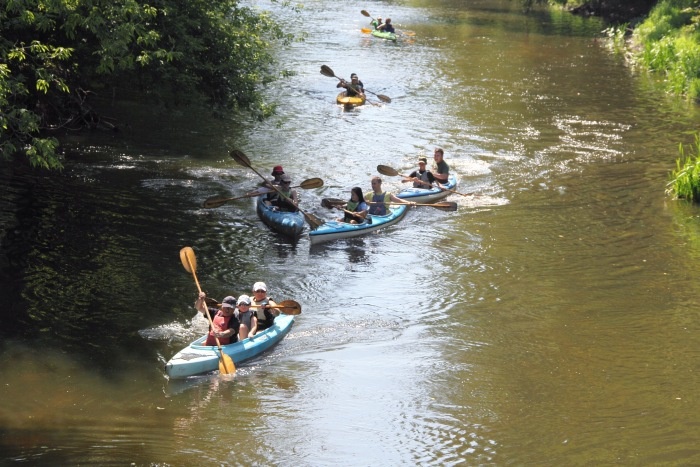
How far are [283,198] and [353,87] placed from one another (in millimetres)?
10945

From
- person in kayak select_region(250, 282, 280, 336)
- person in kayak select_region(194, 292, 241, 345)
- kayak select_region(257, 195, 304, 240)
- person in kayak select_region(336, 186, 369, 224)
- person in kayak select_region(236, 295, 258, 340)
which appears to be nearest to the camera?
person in kayak select_region(194, 292, 241, 345)

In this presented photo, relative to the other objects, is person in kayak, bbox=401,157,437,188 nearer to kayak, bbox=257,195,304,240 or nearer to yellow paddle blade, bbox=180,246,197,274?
kayak, bbox=257,195,304,240

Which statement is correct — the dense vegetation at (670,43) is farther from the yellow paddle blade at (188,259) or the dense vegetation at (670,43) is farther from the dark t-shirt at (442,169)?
the yellow paddle blade at (188,259)

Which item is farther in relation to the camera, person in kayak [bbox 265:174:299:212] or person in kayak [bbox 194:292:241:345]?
person in kayak [bbox 265:174:299:212]

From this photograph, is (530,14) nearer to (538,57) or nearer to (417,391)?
(538,57)

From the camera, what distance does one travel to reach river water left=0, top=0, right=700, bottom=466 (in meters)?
10.6

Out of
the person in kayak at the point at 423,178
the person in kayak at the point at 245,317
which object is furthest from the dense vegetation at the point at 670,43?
the person in kayak at the point at 245,317

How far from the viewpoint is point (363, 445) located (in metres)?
10.5

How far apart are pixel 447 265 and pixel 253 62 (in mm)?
6908

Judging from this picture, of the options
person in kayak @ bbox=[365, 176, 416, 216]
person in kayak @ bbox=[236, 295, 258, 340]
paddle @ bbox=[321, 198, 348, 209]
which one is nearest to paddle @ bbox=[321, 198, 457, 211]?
paddle @ bbox=[321, 198, 348, 209]

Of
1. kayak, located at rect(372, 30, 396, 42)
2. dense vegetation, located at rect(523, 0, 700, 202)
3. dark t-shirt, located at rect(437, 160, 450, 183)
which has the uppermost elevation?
dense vegetation, located at rect(523, 0, 700, 202)

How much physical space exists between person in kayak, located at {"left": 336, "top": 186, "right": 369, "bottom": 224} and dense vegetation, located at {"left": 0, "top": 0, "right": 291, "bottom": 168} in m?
3.39

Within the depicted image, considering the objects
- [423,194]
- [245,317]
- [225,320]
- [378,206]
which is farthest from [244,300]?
[423,194]

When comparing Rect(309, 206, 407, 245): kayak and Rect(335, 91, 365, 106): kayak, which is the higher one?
Rect(335, 91, 365, 106): kayak
